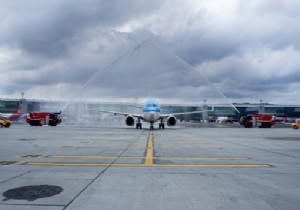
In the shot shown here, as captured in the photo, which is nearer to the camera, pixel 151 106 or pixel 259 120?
pixel 151 106

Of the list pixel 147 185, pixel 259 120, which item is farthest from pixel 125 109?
pixel 147 185

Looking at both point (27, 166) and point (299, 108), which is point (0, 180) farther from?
point (299, 108)

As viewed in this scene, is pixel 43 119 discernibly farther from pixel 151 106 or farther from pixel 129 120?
pixel 151 106

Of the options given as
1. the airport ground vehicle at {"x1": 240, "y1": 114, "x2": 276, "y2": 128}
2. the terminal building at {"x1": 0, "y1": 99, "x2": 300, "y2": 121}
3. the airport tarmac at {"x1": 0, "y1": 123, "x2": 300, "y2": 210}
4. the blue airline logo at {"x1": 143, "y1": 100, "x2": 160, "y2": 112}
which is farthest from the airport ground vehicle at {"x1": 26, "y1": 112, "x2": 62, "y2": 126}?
the terminal building at {"x1": 0, "y1": 99, "x2": 300, "y2": 121}

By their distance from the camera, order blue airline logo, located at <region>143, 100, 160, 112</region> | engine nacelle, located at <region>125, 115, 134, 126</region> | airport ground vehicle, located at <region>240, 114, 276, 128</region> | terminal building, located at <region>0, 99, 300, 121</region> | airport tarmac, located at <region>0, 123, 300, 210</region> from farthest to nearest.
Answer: terminal building, located at <region>0, 99, 300, 121</region> < airport ground vehicle, located at <region>240, 114, 276, 128</region> < engine nacelle, located at <region>125, 115, 134, 126</region> < blue airline logo, located at <region>143, 100, 160, 112</region> < airport tarmac, located at <region>0, 123, 300, 210</region>

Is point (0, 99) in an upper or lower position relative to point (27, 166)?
upper

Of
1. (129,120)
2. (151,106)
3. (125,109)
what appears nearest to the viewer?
(151,106)

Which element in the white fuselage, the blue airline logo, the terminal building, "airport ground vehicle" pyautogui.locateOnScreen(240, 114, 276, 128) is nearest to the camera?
the white fuselage

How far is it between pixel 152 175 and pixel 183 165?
8.26 feet

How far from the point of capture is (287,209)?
5727mm

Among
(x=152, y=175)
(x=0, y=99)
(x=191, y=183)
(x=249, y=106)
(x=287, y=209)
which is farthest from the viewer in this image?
(x=249, y=106)

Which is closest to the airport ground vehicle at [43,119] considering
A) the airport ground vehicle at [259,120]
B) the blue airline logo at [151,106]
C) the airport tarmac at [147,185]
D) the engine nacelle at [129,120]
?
the engine nacelle at [129,120]

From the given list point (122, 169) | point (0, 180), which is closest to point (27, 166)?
point (0, 180)

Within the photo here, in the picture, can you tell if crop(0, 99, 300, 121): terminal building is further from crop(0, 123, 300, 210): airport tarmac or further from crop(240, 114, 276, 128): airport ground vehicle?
crop(0, 123, 300, 210): airport tarmac
